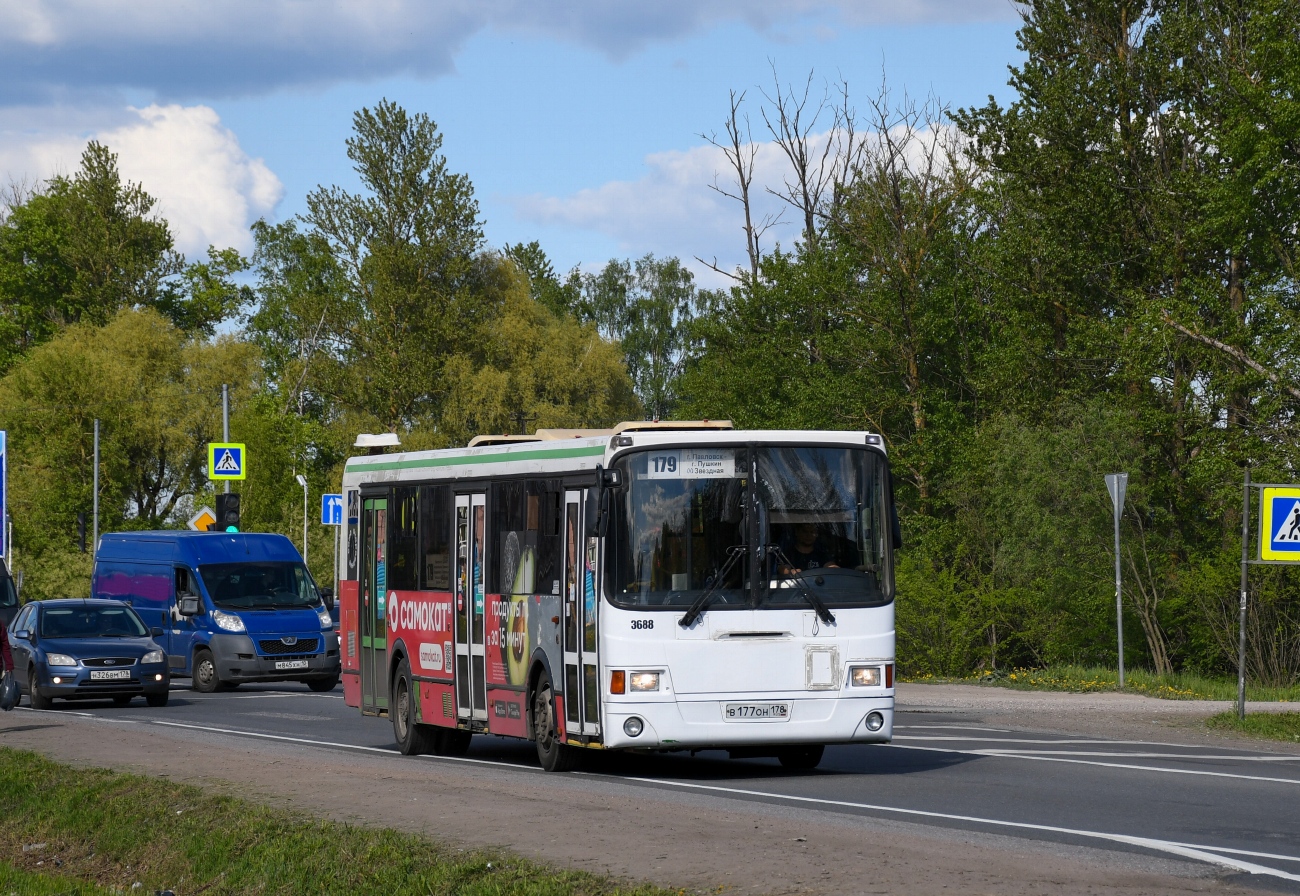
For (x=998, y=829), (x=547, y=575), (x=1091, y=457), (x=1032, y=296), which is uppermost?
(x=1032, y=296)

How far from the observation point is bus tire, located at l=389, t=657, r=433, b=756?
18.6 metres

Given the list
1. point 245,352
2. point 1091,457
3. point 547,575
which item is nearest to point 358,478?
point 547,575

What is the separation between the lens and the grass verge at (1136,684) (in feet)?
92.0

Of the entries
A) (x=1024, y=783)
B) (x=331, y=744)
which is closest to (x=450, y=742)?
(x=331, y=744)

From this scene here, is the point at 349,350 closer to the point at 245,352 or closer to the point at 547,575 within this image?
the point at 245,352

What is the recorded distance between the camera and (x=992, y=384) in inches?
1672

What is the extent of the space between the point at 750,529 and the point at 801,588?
2.10 ft

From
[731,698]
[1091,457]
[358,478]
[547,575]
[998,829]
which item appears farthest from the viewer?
[1091,457]

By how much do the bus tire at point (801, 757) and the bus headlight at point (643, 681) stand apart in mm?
1978

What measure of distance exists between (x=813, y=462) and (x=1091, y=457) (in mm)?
21880

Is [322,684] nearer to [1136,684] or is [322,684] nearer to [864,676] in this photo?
[1136,684]

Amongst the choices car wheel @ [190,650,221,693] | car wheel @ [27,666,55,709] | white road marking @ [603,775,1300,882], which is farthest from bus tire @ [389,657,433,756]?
car wheel @ [190,650,221,693]

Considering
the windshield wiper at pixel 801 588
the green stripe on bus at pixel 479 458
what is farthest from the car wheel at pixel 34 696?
the windshield wiper at pixel 801 588

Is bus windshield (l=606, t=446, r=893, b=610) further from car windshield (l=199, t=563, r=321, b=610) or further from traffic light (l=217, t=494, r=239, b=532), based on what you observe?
traffic light (l=217, t=494, r=239, b=532)
